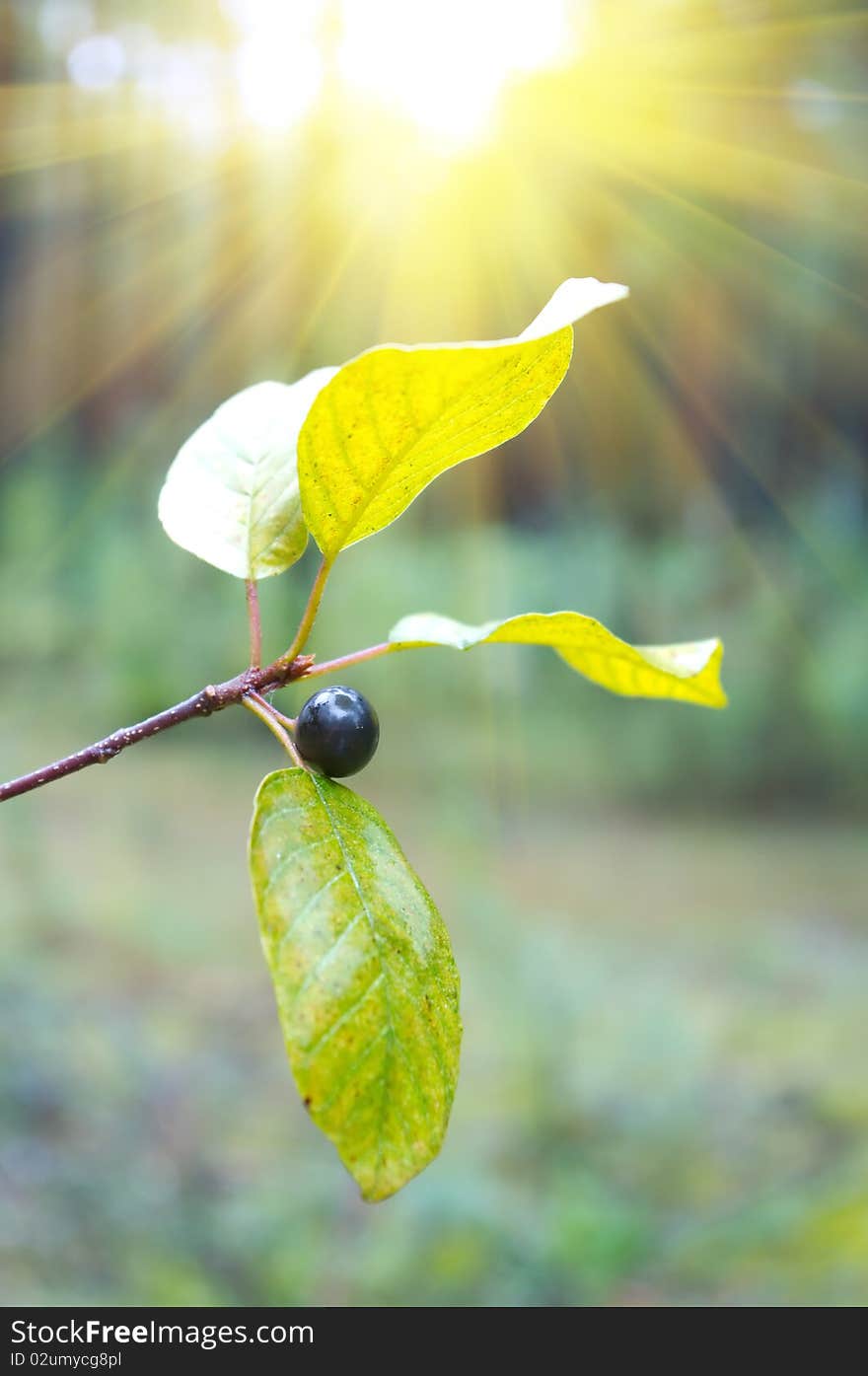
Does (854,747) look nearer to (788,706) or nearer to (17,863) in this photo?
(788,706)

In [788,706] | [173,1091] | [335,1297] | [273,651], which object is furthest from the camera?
[788,706]

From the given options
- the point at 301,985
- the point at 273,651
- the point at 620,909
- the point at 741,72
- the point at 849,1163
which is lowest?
the point at 620,909

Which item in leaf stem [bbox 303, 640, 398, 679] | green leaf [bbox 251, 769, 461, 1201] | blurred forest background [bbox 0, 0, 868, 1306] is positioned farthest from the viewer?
blurred forest background [bbox 0, 0, 868, 1306]

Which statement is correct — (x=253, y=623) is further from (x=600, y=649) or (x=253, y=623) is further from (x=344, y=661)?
(x=600, y=649)

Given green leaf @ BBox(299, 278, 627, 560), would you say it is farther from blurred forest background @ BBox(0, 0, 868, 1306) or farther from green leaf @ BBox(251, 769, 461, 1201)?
blurred forest background @ BBox(0, 0, 868, 1306)

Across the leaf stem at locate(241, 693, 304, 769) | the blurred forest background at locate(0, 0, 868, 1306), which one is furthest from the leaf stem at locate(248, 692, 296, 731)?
the blurred forest background at locate(0, 0, 868, 1306)

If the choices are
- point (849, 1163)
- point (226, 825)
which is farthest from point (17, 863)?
point (849, 1163)

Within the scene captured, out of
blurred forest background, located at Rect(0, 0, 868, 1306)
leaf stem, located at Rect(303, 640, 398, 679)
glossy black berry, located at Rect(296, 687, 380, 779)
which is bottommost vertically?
blurred forest background, located at Rect(0, 0, 868, 1306)

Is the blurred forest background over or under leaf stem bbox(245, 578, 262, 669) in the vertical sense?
under
